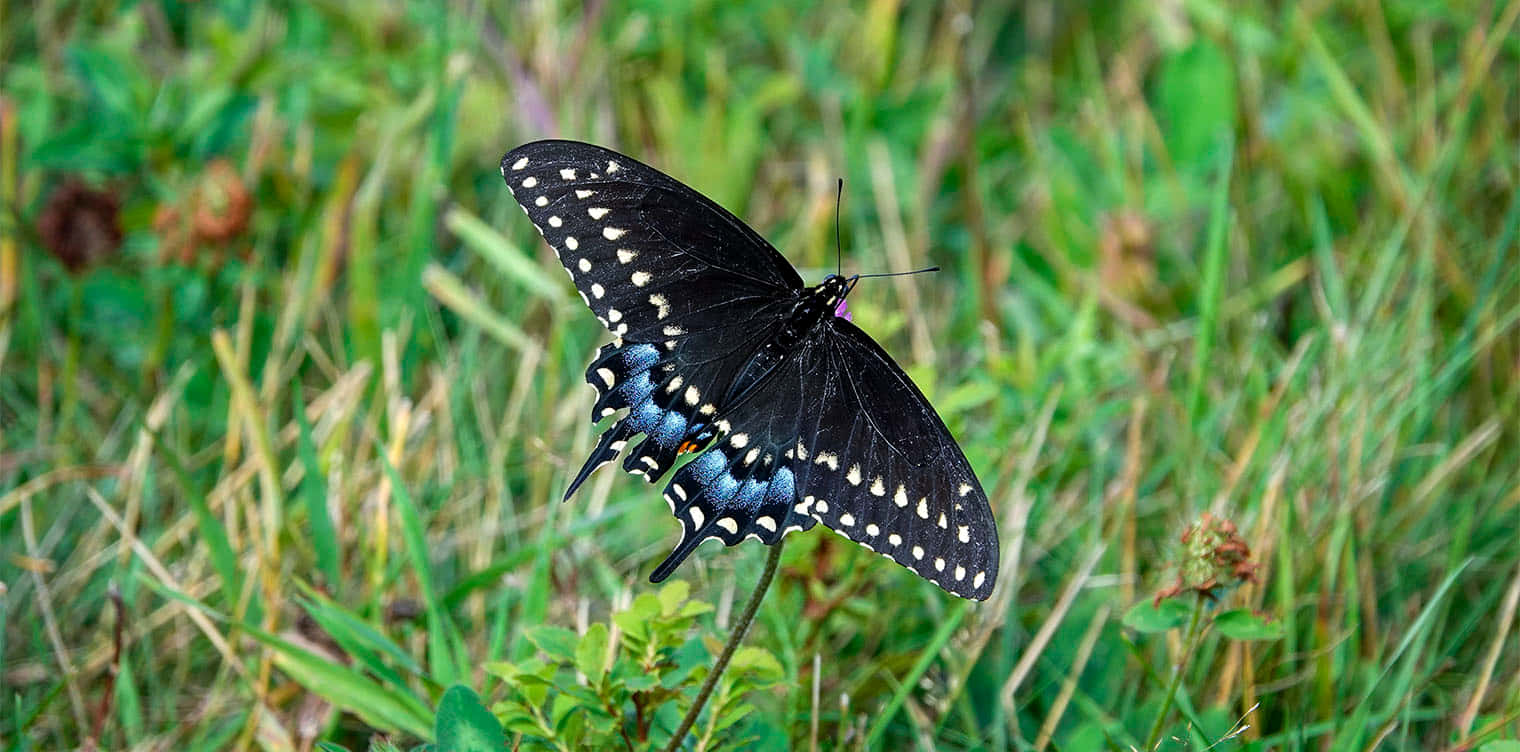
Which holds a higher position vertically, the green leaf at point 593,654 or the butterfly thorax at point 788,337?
the butterfly thorax at point 788,337

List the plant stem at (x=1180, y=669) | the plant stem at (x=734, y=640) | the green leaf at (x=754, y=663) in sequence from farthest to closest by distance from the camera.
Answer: the plant stem at (x=1180, y=669) → the green leaf at (x=754, y=663) → the plant stem at (x=734, y=640)

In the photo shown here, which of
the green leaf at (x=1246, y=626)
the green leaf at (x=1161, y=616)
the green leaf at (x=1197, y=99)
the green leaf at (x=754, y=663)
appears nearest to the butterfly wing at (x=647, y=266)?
the green leaf at (x=754, y=663)

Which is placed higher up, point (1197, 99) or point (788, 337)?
point (1197, 99)

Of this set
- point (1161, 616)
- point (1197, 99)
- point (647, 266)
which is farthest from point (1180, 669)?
point (1197, 99)

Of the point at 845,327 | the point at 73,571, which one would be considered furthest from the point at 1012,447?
the point at 73,571

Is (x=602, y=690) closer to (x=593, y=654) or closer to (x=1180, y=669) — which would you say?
(x=593, y=654)

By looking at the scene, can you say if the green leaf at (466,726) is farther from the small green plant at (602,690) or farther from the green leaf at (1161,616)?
the green leaf at (1161,616)

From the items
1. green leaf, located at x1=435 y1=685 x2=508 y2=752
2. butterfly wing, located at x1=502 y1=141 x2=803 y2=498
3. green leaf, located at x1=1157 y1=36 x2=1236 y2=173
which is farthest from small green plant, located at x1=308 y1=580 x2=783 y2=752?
green leaf, located at x1=1157 y1=36 x2=1236 y2=173
